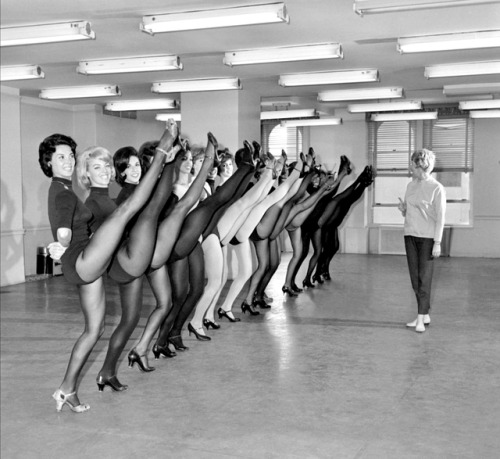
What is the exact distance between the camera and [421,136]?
1364 cm

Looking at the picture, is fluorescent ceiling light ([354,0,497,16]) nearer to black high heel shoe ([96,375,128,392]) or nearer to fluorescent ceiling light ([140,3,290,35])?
fluorescent ceiling light ([140,3,290,35])

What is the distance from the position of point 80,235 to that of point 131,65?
4.21 m

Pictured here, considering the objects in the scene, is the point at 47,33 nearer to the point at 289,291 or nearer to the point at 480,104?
the point at 289,291

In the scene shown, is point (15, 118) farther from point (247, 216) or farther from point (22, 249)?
point (247, 216)

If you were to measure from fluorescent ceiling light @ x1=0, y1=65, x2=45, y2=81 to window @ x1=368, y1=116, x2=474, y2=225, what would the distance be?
7.86m

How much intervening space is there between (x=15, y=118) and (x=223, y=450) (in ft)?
24.6

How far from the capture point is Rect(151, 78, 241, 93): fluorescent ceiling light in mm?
8797

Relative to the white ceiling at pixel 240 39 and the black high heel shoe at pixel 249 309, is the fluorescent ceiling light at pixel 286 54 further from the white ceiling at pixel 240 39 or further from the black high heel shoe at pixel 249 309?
the black high heel shoe at pixel 249 309

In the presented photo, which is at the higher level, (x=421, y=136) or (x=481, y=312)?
(x=421, y=136)

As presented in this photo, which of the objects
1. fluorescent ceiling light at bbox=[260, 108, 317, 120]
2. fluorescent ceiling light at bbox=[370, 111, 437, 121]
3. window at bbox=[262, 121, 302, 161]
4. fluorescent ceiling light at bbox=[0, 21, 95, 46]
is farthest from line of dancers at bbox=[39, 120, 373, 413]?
window at bbox=[262, 121, 302, 161]

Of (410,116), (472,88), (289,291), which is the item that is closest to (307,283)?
(289,291)

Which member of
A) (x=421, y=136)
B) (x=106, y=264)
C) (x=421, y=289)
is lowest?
(x=421, y=289)

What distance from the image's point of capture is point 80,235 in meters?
3.82

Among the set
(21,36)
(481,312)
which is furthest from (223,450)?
(481,312)
